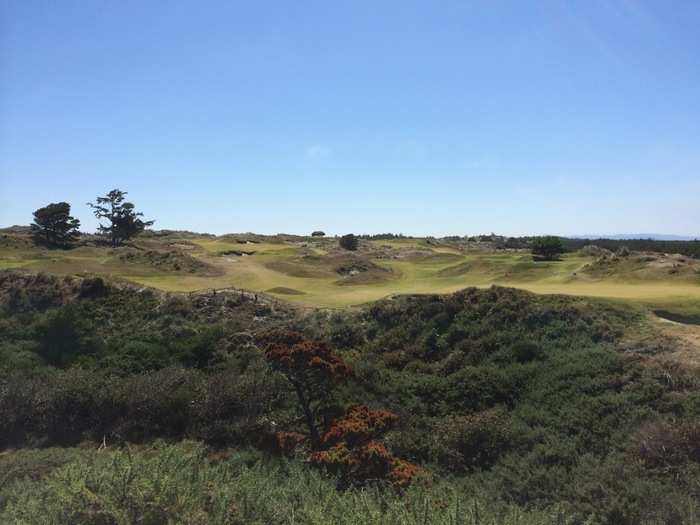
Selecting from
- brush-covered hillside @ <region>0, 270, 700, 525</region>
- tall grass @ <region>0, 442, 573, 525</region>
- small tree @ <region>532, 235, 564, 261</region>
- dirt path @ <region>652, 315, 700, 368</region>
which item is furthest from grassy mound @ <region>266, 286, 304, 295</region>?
tall grass @ <region>0, 442, 573, 525</region>

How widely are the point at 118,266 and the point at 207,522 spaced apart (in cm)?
3072

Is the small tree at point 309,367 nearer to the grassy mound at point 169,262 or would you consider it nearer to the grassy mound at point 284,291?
the grassy mound at point 284,291

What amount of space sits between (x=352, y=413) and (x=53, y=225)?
2067 inches

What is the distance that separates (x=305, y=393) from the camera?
13.9 m

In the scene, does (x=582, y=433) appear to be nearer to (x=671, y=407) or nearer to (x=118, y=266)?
(x=671, y=407)

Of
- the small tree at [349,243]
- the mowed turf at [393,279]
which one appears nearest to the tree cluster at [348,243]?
the small tree at [349,243]

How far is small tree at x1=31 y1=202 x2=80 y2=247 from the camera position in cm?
5325

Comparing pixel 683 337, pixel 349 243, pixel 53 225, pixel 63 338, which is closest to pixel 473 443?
pixel 683 337

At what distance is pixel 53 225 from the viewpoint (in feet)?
177

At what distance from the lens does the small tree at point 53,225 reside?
53250 millimetres

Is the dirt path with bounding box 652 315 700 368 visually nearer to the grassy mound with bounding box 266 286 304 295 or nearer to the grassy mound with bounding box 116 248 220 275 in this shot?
the grassy mound with bounding box 266 286 304 295

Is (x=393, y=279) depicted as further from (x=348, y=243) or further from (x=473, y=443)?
(x=473, y=443)

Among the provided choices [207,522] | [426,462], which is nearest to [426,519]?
[207,522]

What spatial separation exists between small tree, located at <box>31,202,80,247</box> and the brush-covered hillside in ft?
117
